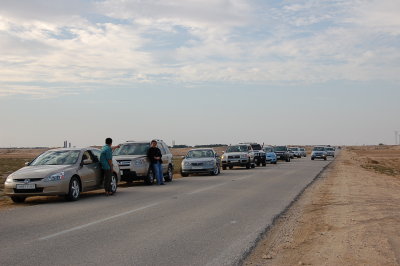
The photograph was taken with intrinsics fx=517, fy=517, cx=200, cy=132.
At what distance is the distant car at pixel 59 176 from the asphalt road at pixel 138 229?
46 centimetres

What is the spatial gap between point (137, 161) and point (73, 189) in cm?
647

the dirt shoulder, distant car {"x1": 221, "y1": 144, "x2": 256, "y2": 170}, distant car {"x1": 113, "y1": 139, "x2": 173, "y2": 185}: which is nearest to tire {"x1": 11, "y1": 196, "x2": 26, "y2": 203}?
distant car {"x1": 113, "y1": 139, "x2": 173, "y2": 185}

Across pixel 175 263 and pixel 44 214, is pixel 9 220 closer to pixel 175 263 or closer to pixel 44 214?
pixel 44 214

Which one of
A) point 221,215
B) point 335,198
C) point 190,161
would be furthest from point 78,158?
point 190,161

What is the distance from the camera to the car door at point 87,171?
52.3 ft

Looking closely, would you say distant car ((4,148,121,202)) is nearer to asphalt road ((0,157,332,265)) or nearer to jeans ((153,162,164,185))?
asphalt road ((0,157,332,265))

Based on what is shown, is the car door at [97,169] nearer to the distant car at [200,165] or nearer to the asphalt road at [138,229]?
the asphalt road at [138,229]

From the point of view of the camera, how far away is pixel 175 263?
691 cm

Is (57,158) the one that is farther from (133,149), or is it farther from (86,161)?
(133,149)

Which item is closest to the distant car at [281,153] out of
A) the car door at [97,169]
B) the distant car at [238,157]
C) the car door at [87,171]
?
the distant car at [238,157]

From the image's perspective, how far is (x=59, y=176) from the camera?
14.7 metres

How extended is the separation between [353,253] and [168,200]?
8.15 m

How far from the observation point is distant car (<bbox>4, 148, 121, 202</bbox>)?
1450 cm

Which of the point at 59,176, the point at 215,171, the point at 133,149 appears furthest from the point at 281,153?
the point at 59,176
